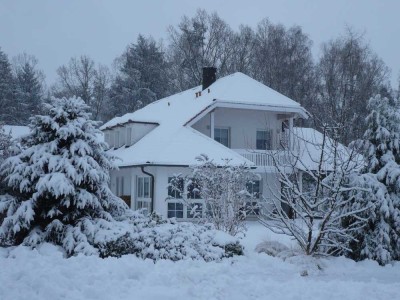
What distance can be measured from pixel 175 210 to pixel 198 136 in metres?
3.23

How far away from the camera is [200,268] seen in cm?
930

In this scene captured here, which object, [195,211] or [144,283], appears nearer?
[144,283]

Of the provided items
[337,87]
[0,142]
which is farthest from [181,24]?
[0,142]

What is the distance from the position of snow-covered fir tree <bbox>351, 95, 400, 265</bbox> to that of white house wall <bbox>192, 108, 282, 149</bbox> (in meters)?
11.0

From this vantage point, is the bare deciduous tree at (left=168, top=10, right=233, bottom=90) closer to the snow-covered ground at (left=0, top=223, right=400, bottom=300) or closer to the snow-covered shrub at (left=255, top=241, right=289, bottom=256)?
the snow-covered shrub at (left=255, top=241, right=289, bottom=256)

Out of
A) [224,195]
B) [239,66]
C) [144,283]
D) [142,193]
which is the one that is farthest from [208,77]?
[144,283]

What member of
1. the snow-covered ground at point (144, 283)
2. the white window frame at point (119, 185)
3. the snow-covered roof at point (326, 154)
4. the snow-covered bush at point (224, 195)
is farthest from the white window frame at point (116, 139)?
the snow-covered ground at point (144, 283)

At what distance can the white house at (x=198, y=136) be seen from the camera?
65.6ft

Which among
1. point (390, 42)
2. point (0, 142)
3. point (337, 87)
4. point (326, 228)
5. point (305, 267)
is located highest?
point (390, 42)

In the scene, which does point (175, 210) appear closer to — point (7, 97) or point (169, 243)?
point (169, 243)

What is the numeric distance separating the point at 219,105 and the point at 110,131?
7683 mm

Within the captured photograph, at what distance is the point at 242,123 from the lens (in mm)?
24578

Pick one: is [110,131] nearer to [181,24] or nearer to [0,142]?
[0,142]

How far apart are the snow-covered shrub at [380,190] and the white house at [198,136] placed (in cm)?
688
